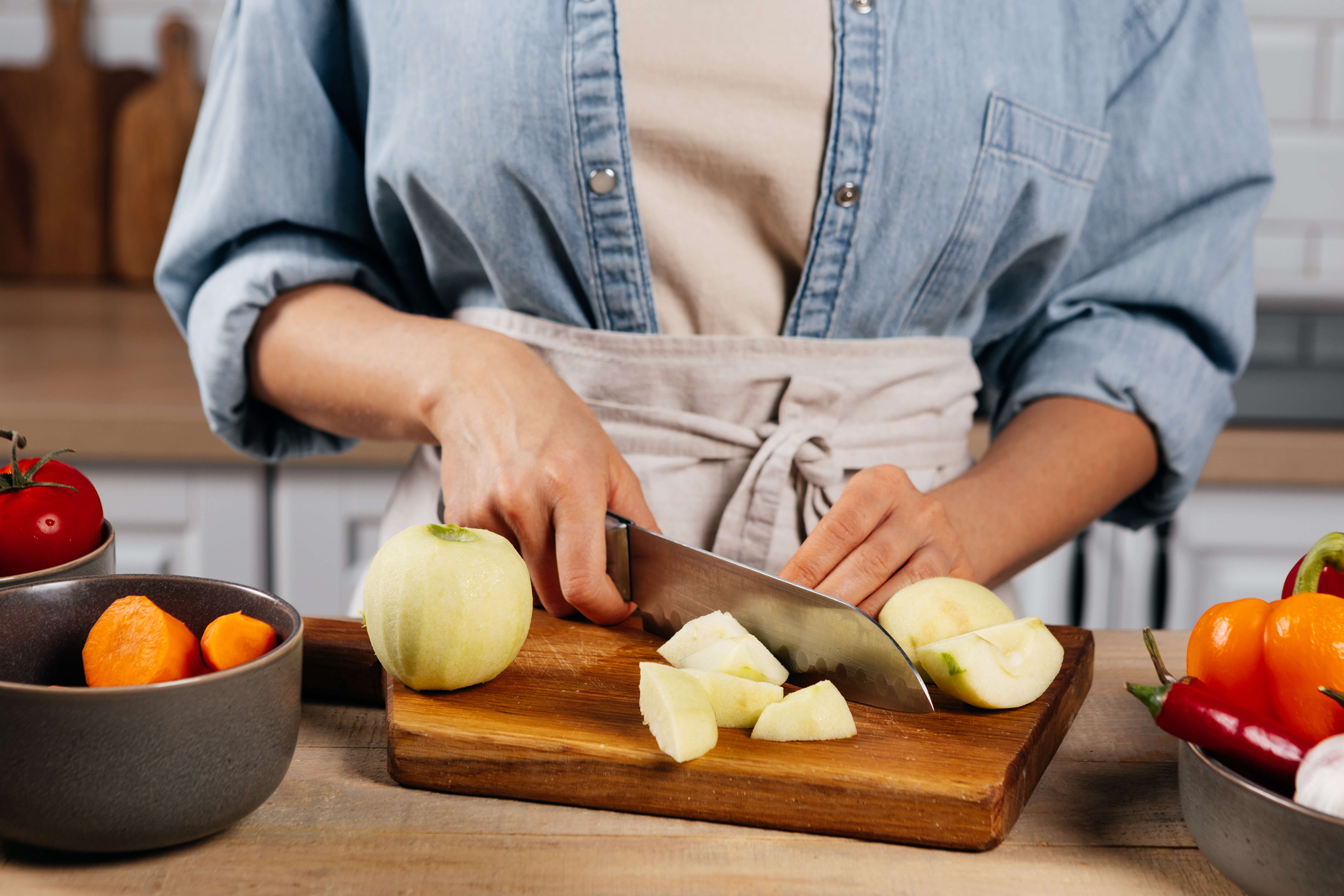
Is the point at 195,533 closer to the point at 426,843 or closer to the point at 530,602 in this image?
the point at 530,602

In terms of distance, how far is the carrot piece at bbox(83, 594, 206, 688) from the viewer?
491 mm

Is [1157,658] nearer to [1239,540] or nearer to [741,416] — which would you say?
Result: [741,416]

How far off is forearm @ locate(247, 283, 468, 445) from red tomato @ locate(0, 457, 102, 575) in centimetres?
25

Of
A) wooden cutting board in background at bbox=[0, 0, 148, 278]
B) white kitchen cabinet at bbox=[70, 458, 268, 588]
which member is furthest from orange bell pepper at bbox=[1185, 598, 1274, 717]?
wooden cutting board in background at bbox=[0, 0, 148, 278]

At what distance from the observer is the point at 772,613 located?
0.68m

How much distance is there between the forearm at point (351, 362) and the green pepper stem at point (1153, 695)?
1.59 ft

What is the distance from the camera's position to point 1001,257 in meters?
0.91

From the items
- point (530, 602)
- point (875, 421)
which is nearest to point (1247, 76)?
point (875, 421)

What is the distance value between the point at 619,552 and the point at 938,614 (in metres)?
0.21

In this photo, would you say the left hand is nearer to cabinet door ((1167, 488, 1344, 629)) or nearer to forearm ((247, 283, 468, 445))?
forearm ((247, 283, 468, 445))

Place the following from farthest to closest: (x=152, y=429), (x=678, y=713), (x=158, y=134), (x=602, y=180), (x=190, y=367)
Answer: (x=158, y=134) → (x=190, y=367) → (x=152, y=429) → (x=602, y=180) → (x=678, y=713)

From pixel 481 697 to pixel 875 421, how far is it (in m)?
0.42

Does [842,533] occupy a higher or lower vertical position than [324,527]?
higher

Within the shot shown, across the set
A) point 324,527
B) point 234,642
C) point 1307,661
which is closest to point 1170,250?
point 1307,661
